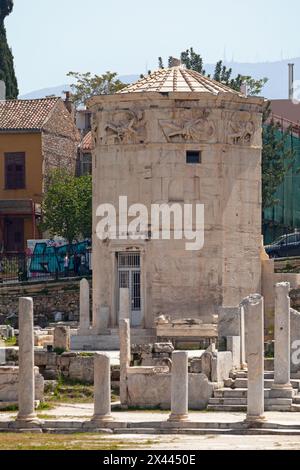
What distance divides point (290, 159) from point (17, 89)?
15314mm

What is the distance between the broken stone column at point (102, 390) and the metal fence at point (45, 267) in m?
30.3

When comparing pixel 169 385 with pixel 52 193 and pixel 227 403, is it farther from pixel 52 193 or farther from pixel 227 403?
pixel 52 193

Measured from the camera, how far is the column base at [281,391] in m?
48.0

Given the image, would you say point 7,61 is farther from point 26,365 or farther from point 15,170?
point 26,365

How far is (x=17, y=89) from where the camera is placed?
9750 centimetres

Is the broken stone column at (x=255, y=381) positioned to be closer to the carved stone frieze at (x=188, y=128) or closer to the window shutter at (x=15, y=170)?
the carved stone frieze at (x=188, y=128)

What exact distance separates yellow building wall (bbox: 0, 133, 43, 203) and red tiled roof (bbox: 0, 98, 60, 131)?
1.23ft

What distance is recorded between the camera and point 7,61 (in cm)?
9381

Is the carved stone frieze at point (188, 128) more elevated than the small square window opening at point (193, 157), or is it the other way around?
the carved stone frieze at point (188, 128)

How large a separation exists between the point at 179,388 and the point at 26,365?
3500mm

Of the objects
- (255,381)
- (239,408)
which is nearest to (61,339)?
(239,408)

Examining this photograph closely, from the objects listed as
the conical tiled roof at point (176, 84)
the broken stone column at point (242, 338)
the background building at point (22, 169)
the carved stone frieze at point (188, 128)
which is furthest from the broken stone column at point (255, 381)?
the background building at point (22, 169)

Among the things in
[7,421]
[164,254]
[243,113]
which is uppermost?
[243,113]

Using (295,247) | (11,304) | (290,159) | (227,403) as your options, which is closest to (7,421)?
(227,403)
